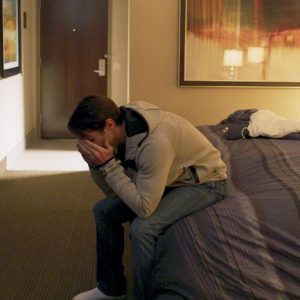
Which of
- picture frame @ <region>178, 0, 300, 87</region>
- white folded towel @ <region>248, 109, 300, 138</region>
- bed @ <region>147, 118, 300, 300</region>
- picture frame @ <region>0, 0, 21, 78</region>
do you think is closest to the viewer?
bed @ <region>147, 118, 300, 300</region>

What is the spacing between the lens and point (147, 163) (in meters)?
1.75

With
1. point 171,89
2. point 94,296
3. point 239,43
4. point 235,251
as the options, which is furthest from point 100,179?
point 239,43

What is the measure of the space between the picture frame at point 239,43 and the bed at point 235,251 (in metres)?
2.61

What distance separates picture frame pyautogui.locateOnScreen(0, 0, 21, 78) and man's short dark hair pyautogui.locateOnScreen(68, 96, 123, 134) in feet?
9.46

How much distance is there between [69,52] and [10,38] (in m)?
1.51

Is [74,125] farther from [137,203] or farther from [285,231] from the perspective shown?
[285,231]

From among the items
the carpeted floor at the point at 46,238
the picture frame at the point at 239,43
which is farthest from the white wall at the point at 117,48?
Answer: the carpeted floor at the point at 46,238

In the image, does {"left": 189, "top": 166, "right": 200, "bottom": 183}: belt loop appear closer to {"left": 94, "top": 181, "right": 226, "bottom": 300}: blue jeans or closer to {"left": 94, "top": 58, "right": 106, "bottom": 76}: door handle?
{"left": 94, "top": 181, "right": 226, "bottom": 300}: blue jeans

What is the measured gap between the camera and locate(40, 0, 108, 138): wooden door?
6.24 metres

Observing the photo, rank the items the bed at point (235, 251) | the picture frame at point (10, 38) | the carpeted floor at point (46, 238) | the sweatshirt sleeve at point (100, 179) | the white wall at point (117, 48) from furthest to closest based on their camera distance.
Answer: the white wall at point (117, 48) → the picture frame at point (10, 38) → the carpeted floor at point (46, 238) → the sweatshirt sleeve at point (100, 179) → the bed at point (235, 251)

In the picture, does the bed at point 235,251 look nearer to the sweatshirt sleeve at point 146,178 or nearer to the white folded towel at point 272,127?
the sweatshirt sleeve at point 146,178

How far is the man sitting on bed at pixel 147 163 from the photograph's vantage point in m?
1.78

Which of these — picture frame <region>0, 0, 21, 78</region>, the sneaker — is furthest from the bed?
picture frame <region>0, 0, 21, 78</region>

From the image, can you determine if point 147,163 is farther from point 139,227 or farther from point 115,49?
point 115,49
